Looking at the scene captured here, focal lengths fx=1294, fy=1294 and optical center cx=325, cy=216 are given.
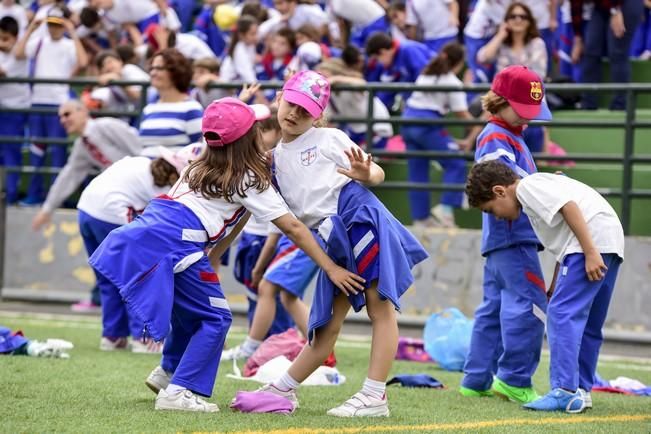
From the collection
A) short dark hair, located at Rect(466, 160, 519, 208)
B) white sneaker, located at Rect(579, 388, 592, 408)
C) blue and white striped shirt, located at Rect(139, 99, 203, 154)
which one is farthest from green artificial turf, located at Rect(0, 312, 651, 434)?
blue and white striped shirt, located at Rect(139, 99, 203, 154)

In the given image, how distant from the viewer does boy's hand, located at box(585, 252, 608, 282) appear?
6441 millimetres

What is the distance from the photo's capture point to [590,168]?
37.9 feet

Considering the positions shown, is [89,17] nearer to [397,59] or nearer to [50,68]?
[50,68]

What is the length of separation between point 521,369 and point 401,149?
5154 millimetres

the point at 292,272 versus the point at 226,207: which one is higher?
the point at 226,207

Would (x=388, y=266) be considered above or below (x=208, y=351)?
above

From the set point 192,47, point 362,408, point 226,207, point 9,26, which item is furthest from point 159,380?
point 9,26

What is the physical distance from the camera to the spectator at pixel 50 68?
13078mm

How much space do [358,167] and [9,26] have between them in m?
8.99

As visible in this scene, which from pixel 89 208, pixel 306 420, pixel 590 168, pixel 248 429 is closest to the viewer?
pixel 248 429

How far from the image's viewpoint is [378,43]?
12.1 meters

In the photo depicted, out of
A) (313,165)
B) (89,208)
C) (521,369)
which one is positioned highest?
(313,165)

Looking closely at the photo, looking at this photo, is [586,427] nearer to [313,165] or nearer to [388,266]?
[388,266]

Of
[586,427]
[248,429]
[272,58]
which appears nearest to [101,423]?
[248,429]
